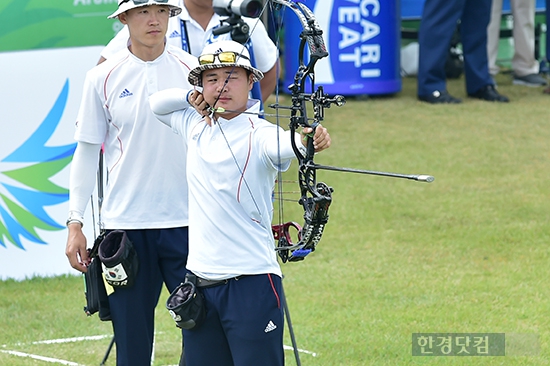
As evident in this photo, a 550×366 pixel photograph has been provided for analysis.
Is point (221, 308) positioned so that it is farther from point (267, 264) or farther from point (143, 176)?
point (143, 176)

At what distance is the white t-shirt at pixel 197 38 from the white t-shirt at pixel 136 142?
0.38m

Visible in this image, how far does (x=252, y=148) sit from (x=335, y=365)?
2.04 meters

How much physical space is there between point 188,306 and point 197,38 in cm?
167

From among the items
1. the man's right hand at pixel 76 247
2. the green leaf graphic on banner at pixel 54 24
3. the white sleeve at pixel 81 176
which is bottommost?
the man's right hand at pixel 76 247

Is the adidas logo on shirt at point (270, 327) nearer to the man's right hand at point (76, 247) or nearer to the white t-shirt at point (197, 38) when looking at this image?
the man's right hand at point (76, 247)

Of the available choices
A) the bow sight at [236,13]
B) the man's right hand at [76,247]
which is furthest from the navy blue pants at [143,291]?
the bow sight at [236,13]

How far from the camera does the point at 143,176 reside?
3.93 meters

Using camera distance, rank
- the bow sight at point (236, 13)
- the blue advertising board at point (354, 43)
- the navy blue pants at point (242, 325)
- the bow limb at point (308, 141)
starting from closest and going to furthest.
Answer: the bow limb at point (308, 141) < the navy blue pants at point (242, 325) < the bow sight at point (236, 13) < the blue advertising board at point (354, 43)

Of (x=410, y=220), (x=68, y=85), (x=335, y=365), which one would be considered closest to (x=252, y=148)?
(x=335, y=365)

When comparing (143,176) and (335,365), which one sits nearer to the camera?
(143,176)

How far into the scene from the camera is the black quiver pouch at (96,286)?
157 inches

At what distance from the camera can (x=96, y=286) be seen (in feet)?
13.1

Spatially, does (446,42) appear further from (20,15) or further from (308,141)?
(308,141)

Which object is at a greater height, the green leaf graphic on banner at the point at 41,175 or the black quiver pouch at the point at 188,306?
the black quiver pouch at the point at 188,306
